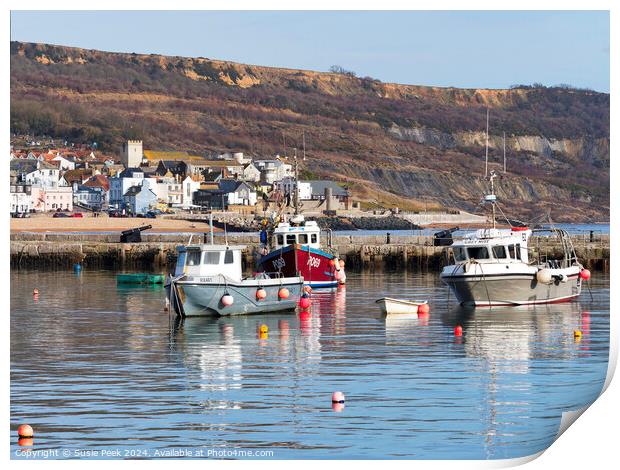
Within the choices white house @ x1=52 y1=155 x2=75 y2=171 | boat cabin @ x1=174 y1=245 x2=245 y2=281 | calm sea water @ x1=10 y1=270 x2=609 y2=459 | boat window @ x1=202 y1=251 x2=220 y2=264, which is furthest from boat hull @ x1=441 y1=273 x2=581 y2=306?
white house @ x1=52 y1=155 x2=75 y2=171

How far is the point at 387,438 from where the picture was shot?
15430 mm

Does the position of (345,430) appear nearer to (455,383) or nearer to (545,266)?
(455,383)

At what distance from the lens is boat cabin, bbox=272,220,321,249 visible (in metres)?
43.1

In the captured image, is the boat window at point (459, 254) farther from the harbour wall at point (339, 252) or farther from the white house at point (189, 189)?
the white house at point (189, 189)

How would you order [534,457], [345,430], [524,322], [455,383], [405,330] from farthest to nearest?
[524,322] < [405,330] < [455,383] < [345,430] < [534,457]

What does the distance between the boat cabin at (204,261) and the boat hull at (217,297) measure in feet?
Result: 0.88

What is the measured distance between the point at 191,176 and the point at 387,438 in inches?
5929

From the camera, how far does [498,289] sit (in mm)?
34031

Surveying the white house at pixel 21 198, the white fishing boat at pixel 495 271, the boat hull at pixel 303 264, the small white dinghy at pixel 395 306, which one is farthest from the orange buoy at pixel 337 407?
the white house at pixel 21 198

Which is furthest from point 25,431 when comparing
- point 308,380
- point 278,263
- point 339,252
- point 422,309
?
point 339,252

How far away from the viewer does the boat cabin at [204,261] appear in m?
30.5

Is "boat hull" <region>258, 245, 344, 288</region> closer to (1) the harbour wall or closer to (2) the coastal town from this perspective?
(1) the harbour wall

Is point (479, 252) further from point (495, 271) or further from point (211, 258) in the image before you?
point (211, 258)

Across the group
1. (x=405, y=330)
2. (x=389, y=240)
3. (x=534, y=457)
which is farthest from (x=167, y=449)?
(x=389, y=240)
